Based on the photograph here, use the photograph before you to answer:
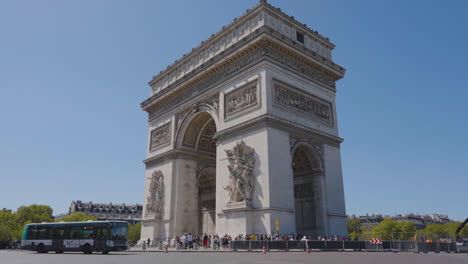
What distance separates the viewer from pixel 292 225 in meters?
20.8

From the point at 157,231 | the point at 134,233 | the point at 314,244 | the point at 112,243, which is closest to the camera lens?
the point at 314,244

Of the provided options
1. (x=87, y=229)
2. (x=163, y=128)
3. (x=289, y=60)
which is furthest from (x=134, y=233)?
(x=289, y=60)

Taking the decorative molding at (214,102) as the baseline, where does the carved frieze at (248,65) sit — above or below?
above

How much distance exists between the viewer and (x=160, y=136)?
3198cm

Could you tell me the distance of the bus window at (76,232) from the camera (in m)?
21.2

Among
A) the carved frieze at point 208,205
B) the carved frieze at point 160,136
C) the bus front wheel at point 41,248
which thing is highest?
the carved frieze at point 160,136

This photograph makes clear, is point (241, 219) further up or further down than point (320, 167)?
further down

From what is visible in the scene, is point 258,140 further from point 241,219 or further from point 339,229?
point 339,229

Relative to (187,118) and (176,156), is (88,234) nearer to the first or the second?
(176,156)

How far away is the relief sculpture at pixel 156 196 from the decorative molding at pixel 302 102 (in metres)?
13.0

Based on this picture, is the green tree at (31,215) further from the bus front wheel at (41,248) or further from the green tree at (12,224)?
the bus front wheel at (41,248)

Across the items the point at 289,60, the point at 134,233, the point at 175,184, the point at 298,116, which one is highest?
the point at 289,60

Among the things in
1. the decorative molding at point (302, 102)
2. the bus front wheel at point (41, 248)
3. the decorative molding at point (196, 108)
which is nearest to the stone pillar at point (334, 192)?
the decorative molding at point (302, 102)

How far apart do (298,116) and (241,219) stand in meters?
8.03
